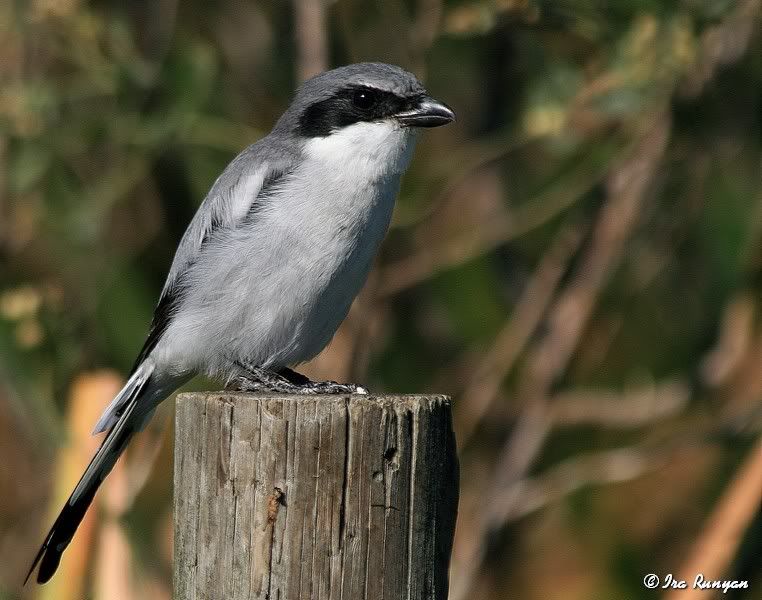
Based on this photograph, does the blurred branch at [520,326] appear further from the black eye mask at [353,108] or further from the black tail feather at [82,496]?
the black tail feather at [82,496]

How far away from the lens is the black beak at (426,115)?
351 centimetres

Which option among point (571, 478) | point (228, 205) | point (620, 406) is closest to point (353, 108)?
point (228, 205)

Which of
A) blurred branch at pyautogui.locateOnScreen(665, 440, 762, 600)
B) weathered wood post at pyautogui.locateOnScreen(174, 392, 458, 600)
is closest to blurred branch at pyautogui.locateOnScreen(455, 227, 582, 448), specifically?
blurred branch at pyautogui.locateOnScreen(665, 440, 762, 600)

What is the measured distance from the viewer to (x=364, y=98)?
3600mm

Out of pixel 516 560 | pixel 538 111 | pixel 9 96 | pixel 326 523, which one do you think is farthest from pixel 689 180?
pixel 326 523

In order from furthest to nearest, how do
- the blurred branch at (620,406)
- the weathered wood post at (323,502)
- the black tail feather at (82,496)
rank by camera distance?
the blurred branch at (620,406) → the black tail feather at (82,496) → the weathered wood post at (323,502)

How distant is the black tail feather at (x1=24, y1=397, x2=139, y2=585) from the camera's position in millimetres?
3125

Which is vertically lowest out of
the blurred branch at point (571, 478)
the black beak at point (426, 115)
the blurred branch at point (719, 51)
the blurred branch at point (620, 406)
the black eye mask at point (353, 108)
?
the blurred branch at point (571, 478)

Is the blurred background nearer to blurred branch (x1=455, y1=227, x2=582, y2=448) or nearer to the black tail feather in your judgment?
blurred branch (x1=455, y1=227, x2=582, y2=448)

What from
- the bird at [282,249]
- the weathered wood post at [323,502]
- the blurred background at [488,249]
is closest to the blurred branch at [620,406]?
the blurred background at [488,249]

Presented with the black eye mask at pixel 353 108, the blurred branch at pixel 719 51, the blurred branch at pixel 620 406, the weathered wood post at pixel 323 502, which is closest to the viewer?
the weathered wood post at pixel 323 502

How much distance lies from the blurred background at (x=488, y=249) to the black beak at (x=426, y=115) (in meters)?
0.85

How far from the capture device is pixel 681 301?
592 cm

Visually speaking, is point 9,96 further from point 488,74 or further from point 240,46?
point 488,74
